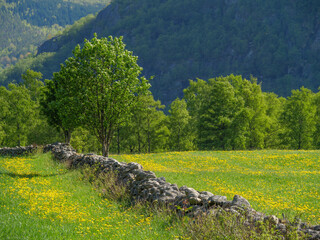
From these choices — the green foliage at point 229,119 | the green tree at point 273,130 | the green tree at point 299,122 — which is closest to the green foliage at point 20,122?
the green foliage at point 229,119

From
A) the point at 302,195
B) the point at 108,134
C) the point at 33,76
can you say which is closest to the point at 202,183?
the point at 302,195

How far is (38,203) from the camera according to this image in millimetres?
11320

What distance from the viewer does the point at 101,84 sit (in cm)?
2155

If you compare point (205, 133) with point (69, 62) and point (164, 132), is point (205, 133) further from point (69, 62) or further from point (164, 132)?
point (69, 62)

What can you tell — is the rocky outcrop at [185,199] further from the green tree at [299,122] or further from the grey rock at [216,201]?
the green tree at [299,122]

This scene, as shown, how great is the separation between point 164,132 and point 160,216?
181ft

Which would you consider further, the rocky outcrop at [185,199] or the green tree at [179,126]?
the green tree at [179,126]

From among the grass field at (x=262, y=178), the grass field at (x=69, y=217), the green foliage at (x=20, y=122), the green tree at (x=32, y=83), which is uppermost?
the green tree at (x=32, y=83)

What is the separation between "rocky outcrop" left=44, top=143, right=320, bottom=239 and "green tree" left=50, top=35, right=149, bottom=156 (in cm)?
444

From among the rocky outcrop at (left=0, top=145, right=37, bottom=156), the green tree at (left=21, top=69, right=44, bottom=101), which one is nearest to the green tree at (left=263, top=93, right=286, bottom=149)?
the rocky outcrop at (left=0, top=145, right=37, bottom=156)

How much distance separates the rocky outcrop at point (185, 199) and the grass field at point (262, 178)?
1.78ft

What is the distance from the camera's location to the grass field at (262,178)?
14.4 meters

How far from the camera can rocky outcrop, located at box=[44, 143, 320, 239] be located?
7.72m

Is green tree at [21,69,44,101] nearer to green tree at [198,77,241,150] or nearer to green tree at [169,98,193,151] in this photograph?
green tree at [169,98,193,151]
